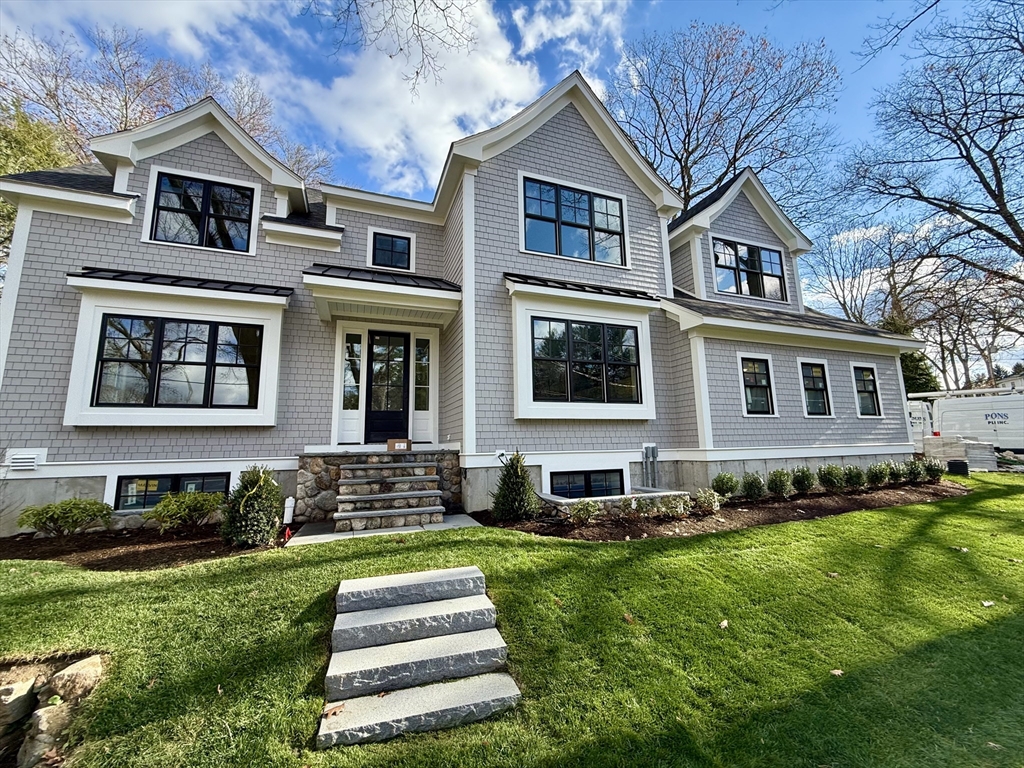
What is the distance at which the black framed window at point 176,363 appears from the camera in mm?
6852

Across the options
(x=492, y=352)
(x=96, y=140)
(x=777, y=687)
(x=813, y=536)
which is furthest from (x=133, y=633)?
(x=96, y=140)

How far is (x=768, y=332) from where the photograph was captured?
9305 mm

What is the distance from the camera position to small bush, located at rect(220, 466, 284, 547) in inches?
205

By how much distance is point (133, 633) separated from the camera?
127 inches

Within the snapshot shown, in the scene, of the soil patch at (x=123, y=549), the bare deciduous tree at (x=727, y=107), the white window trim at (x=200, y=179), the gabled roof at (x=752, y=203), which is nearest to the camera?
the soil patch at (x=123, y=549)

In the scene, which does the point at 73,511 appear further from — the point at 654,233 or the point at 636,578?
the point at 654,233

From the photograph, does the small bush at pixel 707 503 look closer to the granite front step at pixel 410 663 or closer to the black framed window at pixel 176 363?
the granite front step at pixel 410 663

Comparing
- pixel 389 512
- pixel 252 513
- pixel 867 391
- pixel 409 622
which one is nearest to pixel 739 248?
pixel 867 391

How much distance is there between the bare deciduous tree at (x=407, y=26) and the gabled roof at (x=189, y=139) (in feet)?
14.4

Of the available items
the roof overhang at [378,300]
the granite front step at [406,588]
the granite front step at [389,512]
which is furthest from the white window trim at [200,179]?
the granite front step at [406,588]

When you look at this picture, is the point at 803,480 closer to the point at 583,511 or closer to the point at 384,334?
the point at 583,511

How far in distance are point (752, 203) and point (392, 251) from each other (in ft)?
32.7

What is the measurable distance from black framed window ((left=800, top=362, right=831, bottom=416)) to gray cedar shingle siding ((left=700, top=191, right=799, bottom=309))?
2.29 metres

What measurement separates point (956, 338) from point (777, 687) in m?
33.2
